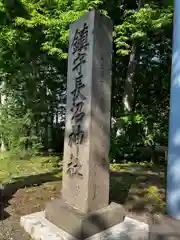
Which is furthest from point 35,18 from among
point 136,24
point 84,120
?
point 84,120

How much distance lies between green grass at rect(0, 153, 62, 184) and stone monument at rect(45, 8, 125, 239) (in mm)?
2776

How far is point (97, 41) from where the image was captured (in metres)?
3.02

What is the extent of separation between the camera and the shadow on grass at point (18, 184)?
394 cm

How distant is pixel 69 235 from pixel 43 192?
1.81 metres

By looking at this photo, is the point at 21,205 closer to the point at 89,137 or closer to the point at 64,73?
the point at 89,137

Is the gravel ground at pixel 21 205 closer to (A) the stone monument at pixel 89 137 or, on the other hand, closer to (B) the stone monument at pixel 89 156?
(B) the stone monument at pixel 89 156

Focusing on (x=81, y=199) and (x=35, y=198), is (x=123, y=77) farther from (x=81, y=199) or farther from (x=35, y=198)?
(x=81, y=199)

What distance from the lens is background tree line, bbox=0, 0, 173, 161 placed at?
705 cm

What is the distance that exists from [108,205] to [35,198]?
5.22 ft

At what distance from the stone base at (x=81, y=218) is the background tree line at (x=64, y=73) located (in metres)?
4.84

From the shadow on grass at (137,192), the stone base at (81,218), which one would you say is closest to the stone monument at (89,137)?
the stone base at (81,218)

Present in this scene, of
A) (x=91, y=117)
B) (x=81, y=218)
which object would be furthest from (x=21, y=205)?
(x=91, y=117)

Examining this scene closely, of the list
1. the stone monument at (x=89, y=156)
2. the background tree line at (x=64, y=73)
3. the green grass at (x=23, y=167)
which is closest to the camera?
the stone monument at (x=89, y=156)

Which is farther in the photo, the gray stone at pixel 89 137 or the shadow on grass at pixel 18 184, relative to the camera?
the shadow on grass at pixel 18 184
